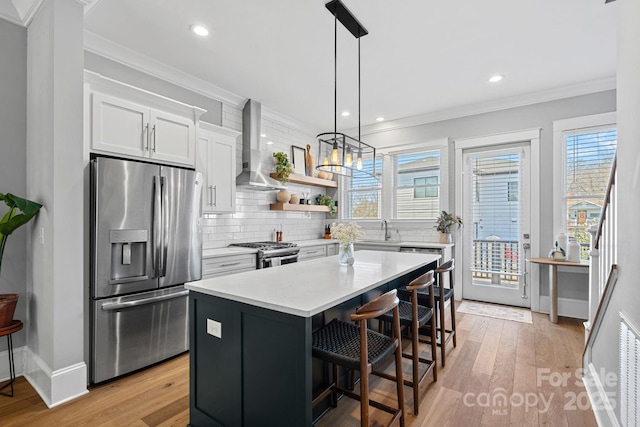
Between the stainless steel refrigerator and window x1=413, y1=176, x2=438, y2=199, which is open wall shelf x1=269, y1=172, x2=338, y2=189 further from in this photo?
the stainless steel refrigerator

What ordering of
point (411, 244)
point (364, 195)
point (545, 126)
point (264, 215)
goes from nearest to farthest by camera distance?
point (545, 126), point (411, 244), point (264, 215), point (364, 195)

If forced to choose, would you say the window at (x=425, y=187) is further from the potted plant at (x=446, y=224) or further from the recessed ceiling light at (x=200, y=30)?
the recessed ceiling light at (x=200, y=30)

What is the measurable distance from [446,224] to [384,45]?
281 centimetres

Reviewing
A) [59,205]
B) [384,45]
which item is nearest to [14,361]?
[59,205]

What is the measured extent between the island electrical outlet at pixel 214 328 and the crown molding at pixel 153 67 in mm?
2834

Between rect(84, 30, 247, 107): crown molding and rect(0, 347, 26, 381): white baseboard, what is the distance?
2.66 meters

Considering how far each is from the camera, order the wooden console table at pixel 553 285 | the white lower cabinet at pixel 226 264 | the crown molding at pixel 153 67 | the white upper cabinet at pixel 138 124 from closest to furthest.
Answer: the white upper cabinet at pixel 138 124 < the crown molding at pixel 153 67 < the white lower cabinet at pixel 226 264 < the wooden console table at pixel 553 285

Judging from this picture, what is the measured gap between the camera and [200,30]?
2.80m

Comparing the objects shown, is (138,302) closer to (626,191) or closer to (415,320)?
(415,320)

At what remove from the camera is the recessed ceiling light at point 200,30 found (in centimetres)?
276

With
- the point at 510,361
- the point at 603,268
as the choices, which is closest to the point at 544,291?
the point at 510,361

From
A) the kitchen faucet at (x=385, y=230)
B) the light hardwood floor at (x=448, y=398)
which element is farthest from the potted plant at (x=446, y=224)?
the light hardwood floor at (x=448, y=398)

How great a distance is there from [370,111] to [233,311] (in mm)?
4087

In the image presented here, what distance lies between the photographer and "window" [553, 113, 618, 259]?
388 cm
